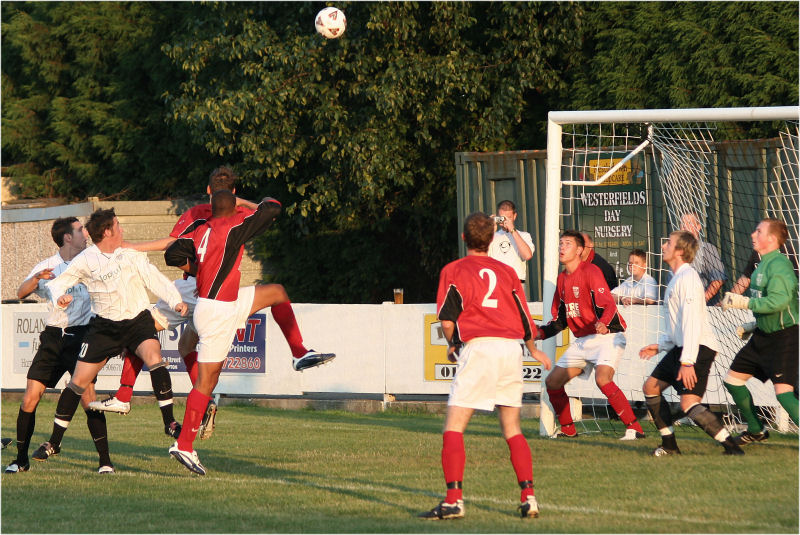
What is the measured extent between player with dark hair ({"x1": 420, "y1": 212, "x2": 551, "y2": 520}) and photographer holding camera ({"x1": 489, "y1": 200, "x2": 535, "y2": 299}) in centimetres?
504

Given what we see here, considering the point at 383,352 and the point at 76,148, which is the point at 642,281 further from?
the point at 76,148

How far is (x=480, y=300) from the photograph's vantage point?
724cm

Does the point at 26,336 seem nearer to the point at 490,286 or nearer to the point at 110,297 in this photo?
the point at 110,297

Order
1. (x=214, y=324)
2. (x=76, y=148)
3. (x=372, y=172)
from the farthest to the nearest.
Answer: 1. (x=76, y=148)
2. (x=372, y=172)
3. (x=214, y=324)

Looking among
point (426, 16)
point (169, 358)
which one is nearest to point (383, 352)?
point (169, 358)

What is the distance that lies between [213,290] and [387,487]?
2.16 meters

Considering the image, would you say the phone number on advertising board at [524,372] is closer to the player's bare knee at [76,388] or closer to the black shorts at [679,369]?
the black shorts at [679,369]

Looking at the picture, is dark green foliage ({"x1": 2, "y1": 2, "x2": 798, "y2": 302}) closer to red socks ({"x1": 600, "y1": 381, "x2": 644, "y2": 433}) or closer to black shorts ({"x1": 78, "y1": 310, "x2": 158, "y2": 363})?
red socks ({"x1": 600, "y1": 381, "x2": 644, "y2": 433})

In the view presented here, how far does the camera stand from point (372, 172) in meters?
20.9

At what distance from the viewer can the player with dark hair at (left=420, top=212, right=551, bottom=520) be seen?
23.5 ft

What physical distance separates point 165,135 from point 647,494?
2270cm

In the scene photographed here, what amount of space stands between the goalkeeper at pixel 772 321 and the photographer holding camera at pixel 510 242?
3.25 meters

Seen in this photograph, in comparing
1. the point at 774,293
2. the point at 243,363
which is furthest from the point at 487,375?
the point at 243,363

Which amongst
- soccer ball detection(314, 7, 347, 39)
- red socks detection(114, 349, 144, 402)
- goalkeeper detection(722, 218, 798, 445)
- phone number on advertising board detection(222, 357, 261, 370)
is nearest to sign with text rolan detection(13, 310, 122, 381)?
phone number on advertising board detection(222, 357, 261, 370)
